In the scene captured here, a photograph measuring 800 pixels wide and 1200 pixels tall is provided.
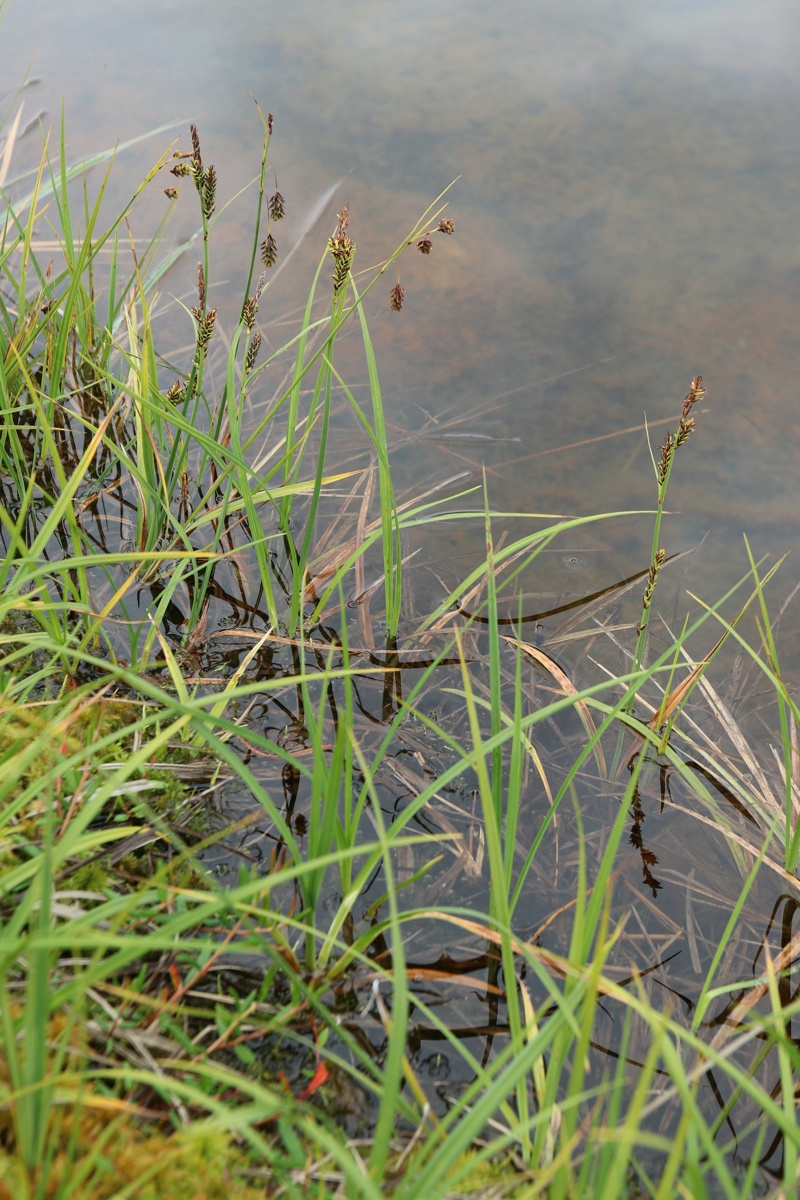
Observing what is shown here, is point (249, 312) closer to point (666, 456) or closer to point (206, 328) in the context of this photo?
point (206, 328)

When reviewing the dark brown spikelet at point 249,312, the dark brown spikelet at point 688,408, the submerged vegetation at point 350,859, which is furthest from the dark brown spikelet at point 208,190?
the dark brown spikelet at point 688,408

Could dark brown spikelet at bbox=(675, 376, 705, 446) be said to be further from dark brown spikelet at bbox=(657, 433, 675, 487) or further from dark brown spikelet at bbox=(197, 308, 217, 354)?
dark brown spikelet at bbox=(197, 308, 217, 354)

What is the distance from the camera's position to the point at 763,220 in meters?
3.17

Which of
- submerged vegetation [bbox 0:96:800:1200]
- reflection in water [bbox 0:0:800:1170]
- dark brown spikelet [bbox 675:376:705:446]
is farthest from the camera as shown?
reflection in water [bbox 0:0:800:1170]

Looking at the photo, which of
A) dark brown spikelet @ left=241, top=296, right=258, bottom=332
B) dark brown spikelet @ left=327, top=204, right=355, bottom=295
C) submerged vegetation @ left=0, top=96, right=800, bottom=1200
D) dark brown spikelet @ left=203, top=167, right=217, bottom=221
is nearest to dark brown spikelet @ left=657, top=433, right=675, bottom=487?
submerged vegetation @ left=0, top=96, right=800, bottom=1200

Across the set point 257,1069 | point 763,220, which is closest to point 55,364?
point 257,1069

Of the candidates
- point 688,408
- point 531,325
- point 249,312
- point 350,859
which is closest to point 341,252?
point 249,312

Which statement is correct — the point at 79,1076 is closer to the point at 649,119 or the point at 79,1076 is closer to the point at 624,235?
the point at 624,235

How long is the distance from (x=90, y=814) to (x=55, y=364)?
1413 mm

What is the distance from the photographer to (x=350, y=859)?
4.72 feet

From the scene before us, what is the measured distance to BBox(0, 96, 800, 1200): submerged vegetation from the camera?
1100 millimetres

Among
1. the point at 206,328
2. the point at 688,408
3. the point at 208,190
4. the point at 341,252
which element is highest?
the point at 208,190

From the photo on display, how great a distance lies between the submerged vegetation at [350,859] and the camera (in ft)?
3.61

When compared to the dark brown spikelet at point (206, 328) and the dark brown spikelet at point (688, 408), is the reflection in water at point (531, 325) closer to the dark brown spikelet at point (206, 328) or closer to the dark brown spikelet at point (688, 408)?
the dark brown spikelet at point (206, 328)
